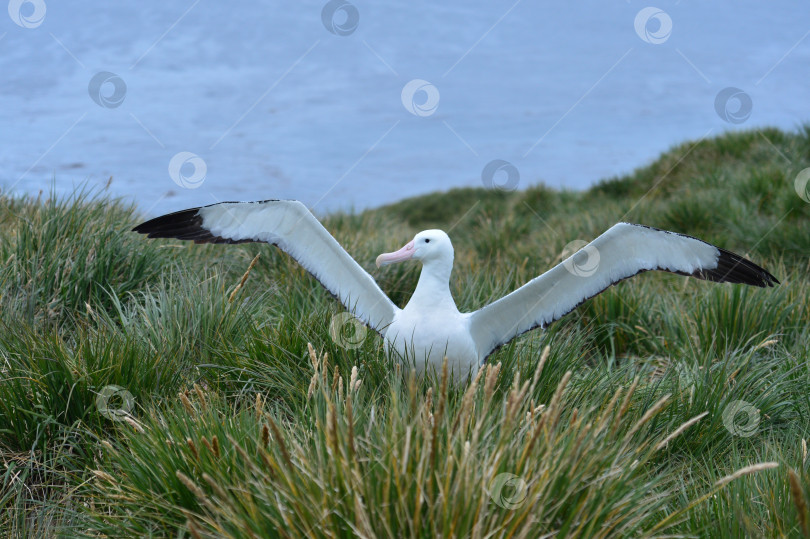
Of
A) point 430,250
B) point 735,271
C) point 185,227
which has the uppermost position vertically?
point 735,271

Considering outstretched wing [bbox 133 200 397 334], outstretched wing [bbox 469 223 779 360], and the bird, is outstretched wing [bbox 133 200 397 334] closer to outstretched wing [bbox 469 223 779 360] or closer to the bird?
the bird

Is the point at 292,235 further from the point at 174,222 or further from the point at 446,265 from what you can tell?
the point at 446,265

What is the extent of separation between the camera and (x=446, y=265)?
4797 millimetres

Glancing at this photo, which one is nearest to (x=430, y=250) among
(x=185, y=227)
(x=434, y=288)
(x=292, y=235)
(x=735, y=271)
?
(x=434, y=288)

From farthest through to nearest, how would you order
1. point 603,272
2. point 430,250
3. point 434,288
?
point 603,272 → point 430,250 → point 434,288

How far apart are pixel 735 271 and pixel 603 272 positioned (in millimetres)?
929

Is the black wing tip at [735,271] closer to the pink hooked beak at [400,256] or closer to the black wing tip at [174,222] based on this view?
the pink hooked beak at [400,256]

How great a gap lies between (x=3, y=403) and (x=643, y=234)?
397 centimetres

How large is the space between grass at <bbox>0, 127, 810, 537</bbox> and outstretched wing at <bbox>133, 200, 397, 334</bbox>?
1.09 ft

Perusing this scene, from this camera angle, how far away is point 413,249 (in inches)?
191

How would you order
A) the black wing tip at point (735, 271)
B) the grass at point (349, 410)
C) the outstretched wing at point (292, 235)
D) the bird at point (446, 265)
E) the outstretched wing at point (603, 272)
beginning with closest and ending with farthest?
1. the grass at point (349, 410)
2. the bird at point (446, 265)
3. the outstretched wing at point (603, 272)
4. the outstretched wing at point (292, 235)
5. the black wing tip at point (735, 271)

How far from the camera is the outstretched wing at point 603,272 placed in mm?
4801

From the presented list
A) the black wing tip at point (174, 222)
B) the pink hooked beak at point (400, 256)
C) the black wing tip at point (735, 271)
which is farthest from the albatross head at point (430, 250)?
the black wing tip at point (735, 271)

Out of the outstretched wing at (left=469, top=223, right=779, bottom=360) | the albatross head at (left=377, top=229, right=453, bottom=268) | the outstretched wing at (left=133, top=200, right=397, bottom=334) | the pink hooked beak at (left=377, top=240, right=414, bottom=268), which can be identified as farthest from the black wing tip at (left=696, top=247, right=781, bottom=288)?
the outstretched wing at (left=133, top=200, right=397, bottom=334)
